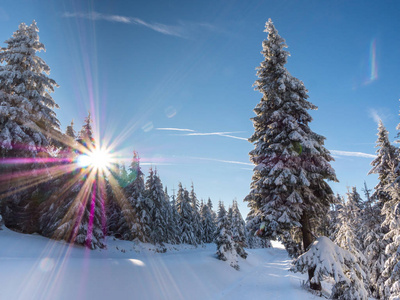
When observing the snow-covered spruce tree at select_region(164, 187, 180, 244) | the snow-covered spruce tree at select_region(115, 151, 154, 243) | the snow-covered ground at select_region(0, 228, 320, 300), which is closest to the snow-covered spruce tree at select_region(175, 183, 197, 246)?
the snow-covered spruce tree at select_region(164, 187, 180, 244)

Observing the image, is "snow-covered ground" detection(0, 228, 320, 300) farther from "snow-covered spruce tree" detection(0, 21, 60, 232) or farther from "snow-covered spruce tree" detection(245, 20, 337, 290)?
"snow-covered spruce tree" detection(245, 20, 337, 290)

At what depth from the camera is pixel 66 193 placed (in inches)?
745

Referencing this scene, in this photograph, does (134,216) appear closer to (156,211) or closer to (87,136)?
(156,211)

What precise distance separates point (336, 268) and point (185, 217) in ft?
145

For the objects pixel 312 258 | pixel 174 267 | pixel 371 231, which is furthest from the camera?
pixel 371 231

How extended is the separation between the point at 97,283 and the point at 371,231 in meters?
23.4

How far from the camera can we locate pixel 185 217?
51.9 m

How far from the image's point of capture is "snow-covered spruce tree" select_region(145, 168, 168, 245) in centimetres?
3356

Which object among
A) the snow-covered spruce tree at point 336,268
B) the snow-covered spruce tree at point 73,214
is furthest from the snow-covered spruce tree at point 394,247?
the snow-covered spruce tree at point 73,214

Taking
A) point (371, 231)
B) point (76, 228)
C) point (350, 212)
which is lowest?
point (76, 228)

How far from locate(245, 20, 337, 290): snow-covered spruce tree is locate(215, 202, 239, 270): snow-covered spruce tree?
1162 cm

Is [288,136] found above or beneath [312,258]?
above

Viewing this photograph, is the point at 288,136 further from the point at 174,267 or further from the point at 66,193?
the point at 66,193

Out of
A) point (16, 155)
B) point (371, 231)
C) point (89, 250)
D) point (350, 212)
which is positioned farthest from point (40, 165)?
point (350, 212)
